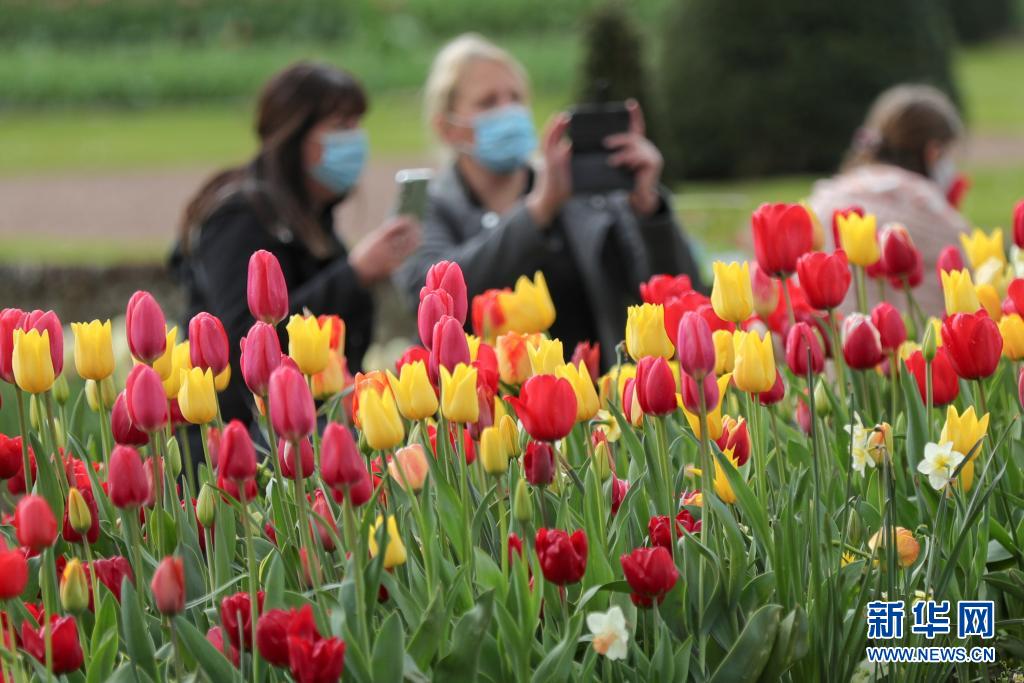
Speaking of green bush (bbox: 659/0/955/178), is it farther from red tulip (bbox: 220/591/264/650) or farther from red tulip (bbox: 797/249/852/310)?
red tulip (bbox: 220/591/264/650)

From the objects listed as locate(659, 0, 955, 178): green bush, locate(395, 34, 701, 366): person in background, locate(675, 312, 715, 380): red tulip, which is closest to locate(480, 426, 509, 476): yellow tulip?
locate(675, 312, 715, 380): red tulip

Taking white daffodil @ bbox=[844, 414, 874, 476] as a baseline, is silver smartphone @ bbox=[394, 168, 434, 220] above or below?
above

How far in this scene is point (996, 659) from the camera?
1.80 metres

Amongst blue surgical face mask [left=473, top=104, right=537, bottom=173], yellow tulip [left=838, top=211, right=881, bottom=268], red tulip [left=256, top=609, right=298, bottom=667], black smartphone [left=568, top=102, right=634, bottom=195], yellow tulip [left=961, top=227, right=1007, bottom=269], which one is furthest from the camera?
blue surgical face mask [left=473, top=104, right=537, bottom=173]

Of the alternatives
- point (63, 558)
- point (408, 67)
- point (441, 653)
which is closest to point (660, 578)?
point (441, 653)

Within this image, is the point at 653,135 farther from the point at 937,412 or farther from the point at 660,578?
the point at 660,578

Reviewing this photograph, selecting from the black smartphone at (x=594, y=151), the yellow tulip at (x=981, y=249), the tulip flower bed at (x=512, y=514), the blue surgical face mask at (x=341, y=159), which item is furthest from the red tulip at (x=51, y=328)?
the black smartphone at (x=594, y=151)

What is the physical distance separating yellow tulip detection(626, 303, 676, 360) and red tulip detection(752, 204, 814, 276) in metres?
0.26

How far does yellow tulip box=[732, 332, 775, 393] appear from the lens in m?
1.83

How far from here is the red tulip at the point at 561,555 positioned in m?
1.56

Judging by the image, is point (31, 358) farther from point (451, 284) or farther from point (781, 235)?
point (781, 235)

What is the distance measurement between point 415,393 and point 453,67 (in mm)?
2690

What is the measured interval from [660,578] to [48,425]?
0.81 meters

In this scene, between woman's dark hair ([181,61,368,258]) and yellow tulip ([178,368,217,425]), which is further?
woman's dark hair ([181,61,368,258])
